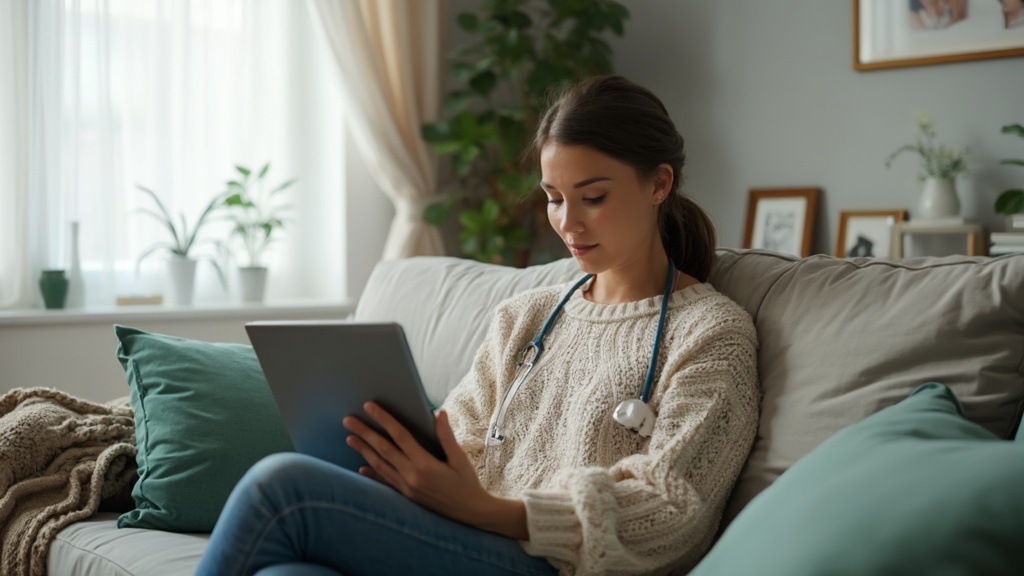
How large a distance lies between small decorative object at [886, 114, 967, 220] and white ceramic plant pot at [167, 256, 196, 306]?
7.69 ft

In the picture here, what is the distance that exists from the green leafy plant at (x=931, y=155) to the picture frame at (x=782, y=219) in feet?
0.99

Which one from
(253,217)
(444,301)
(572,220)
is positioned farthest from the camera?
(253,217)

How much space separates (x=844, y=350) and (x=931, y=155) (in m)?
2.16

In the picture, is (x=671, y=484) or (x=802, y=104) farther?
(x=802, y=104)

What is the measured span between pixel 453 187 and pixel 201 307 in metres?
1.12

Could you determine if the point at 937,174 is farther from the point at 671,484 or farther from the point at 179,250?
the point at 179,250

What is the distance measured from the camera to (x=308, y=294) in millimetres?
3951

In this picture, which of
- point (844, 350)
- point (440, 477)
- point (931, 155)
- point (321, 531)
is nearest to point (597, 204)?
point (844, 350)

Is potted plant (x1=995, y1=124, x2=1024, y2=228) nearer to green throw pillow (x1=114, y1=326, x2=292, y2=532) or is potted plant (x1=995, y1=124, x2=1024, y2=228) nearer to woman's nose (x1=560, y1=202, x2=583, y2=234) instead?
woman's nose (x1=560, y1=202, x2=583, y2=234)

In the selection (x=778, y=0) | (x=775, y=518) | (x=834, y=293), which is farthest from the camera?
(x=778, y=0)

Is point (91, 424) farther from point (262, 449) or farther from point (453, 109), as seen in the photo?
point (453, 109)

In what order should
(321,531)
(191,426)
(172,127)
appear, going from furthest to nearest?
1. (172,127)
2. (191,426)
3. (321,531)

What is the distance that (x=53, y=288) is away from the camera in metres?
3.28

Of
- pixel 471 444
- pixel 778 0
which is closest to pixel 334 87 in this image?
pixel 778 0
